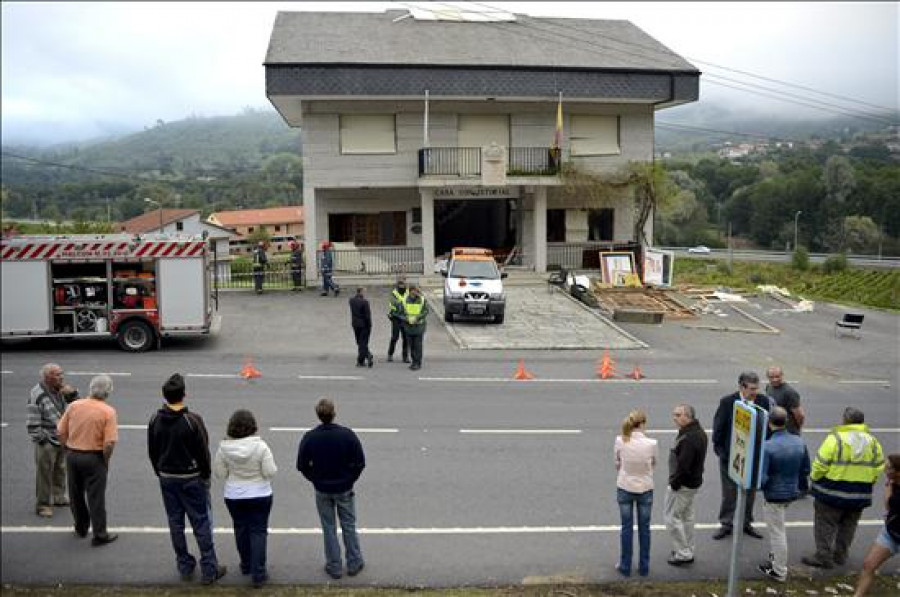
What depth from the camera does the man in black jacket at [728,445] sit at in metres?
9.16

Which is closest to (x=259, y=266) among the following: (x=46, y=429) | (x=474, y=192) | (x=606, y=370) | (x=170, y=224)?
(x=474, y=192)

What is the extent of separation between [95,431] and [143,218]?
28.3 m

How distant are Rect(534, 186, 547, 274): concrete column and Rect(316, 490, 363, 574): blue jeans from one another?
2507 centimetres

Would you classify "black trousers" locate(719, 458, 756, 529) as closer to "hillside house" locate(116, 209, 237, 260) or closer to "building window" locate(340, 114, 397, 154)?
"hillside house" locate(116, 209, 237, 260)

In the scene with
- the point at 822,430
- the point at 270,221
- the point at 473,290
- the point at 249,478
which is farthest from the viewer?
the point at 270,221

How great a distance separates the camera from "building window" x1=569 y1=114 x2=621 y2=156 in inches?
1316

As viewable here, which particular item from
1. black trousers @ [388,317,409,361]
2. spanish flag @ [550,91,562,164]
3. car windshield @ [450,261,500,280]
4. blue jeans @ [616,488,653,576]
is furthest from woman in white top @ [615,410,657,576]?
spanish flag @ [550,91,562,164]

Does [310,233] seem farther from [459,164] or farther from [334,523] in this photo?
[334,523]

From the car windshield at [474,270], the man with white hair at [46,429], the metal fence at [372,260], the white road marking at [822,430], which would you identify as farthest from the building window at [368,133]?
the man with white hair at [46,429]

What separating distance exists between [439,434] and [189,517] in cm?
590

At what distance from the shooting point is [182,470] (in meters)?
7.66

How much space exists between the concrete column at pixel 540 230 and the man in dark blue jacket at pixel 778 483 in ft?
78.9

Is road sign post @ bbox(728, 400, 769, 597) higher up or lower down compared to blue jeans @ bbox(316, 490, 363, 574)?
higher up

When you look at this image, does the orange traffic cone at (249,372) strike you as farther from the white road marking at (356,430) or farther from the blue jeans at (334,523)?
the blue jeans at (334,523)
